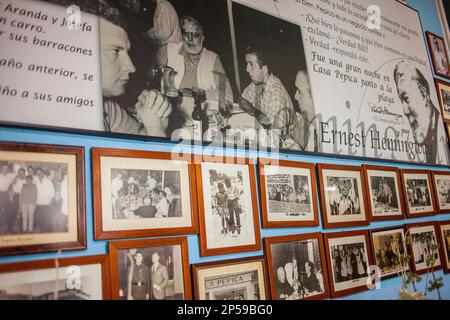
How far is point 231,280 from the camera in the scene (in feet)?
4.97

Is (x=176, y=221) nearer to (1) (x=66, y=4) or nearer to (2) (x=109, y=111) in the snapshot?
(2) (x=109, y=111)

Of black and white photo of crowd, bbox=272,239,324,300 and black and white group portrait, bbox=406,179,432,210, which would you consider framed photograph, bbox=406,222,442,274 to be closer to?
black and white group portrait, bbox=406,179,432,210

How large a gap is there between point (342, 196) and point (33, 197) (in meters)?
1.53

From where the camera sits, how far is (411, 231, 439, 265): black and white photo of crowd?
2303mm

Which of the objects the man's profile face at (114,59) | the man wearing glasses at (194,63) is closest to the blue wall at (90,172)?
the man's profile face at (114,59)

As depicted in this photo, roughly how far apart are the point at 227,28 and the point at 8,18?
0.93 meters

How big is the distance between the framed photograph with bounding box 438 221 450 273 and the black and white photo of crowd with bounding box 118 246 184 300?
1.98 m

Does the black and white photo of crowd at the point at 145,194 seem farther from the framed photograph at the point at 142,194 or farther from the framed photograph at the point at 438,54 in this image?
the framed photograph at the point at 438,54

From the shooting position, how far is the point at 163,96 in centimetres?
148

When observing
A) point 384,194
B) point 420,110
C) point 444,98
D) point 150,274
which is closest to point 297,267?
point 150,274

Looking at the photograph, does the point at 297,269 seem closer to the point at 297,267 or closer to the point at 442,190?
the point at 297,267

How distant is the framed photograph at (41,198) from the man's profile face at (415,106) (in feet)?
7.41

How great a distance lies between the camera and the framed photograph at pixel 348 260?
1854 millimetres
